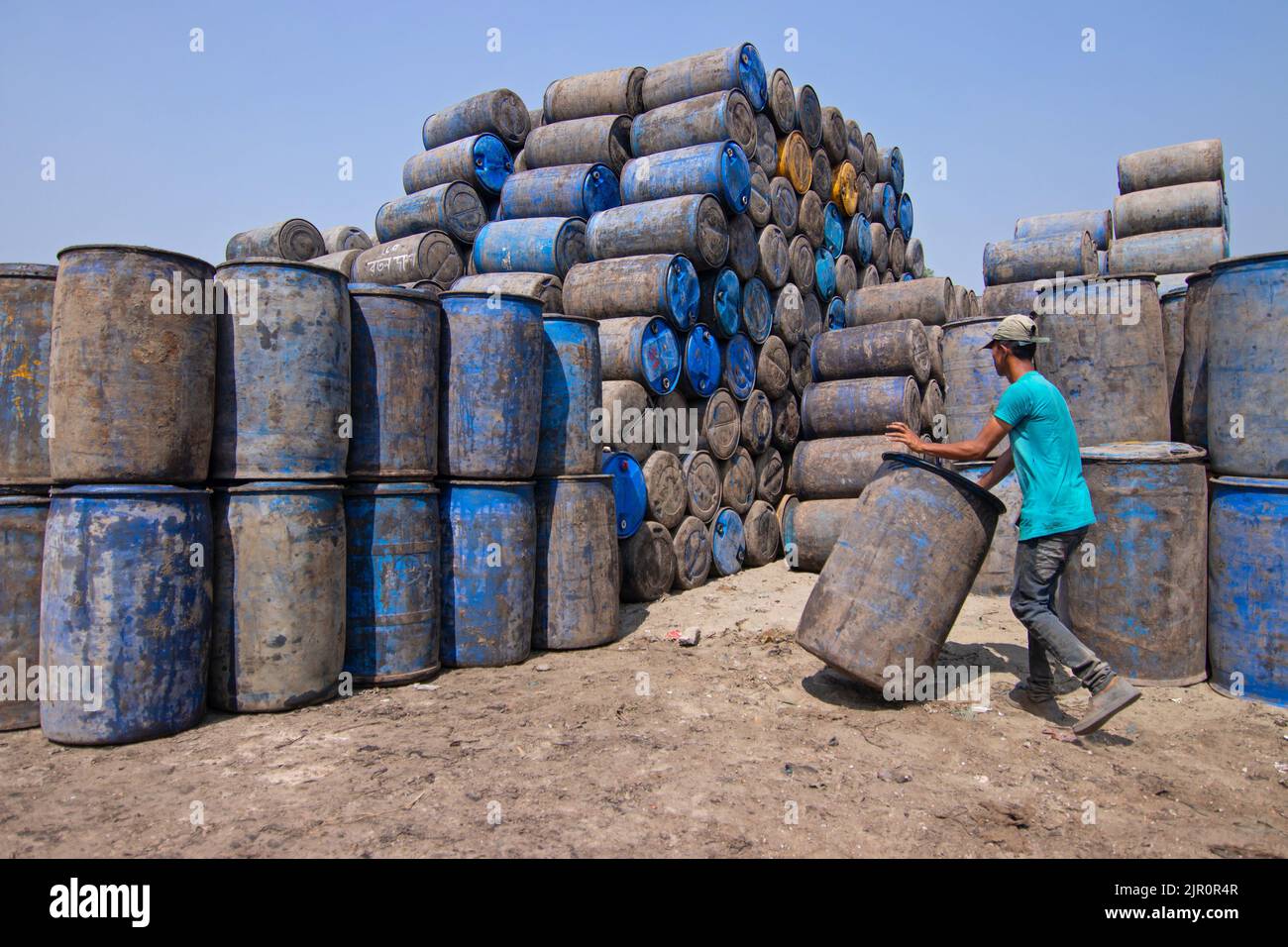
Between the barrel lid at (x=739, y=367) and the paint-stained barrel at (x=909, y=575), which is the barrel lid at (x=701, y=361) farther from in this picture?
the paint-stained barrel at (x=909, y=575)

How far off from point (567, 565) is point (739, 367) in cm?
392

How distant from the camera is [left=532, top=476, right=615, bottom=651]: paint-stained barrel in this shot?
550 centimetres

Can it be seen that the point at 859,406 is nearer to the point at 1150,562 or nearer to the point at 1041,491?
the point at 1150,562

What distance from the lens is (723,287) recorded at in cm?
830

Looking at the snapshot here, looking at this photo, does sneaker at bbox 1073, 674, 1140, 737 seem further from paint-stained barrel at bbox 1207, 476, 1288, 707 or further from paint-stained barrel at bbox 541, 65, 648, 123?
paint-stained barrel at bbox 541, 65, 648, 123

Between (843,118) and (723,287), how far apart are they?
4.96 meters

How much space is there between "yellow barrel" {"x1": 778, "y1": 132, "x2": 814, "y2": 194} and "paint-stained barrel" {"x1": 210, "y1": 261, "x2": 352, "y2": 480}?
693 cm

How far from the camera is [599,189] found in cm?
886

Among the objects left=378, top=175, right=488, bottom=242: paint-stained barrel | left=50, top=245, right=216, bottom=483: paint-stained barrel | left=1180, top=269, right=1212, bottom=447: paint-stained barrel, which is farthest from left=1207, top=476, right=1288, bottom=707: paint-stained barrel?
left=378, top=175, right=488, bottom=242: paint-stained barrel

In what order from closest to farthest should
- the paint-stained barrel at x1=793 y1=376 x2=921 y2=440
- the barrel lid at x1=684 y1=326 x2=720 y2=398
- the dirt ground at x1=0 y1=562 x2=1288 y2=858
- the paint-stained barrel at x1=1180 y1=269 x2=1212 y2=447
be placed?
the dirt ground at x1=0 y1=562 x2=1288 y2=858
the paint-stained barrel at x1=1180 y1=269 x2=1212 y2=447
the barrel lid at x1=684 y1=326 x2=720 y2=398
the paint-stained barrel at x1=793 y1=376 x2=921 y2=440

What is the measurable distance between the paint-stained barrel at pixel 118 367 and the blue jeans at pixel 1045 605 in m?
4.24

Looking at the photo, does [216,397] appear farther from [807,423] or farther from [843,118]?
[843,118]

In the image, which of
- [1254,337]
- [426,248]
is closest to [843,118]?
[426,248]
